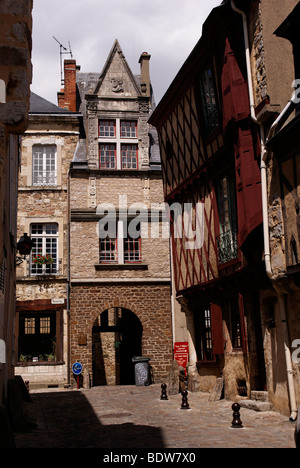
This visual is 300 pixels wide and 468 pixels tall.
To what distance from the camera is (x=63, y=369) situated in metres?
17.7

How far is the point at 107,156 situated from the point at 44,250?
3788 millimetres

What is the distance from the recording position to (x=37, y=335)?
59.9 feet

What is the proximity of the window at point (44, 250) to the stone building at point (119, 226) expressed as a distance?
828 millimetres

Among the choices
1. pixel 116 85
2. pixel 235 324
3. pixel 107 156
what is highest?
pixel 116 85

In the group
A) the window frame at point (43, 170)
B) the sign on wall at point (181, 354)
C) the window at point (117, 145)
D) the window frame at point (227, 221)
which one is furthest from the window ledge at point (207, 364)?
the window frame at point (43, 170)

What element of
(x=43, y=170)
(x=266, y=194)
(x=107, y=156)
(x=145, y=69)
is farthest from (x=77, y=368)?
(x=145, y=69)

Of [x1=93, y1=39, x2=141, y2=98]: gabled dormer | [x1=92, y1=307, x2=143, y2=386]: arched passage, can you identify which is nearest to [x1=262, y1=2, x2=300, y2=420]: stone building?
[x1=93, y1=39, x2=141, y2=98]: gabled dormer

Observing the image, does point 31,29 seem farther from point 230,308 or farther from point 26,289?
point 26,289

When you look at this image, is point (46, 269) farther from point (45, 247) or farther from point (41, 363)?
point (41, 363)

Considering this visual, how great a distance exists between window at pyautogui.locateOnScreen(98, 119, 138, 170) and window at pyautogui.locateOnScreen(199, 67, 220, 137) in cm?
608

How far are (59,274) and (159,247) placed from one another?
3363 millimetres

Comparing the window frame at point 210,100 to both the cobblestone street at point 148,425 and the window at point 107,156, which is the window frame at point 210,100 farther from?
the window at point 107,156

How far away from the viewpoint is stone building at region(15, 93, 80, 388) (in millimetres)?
17844
